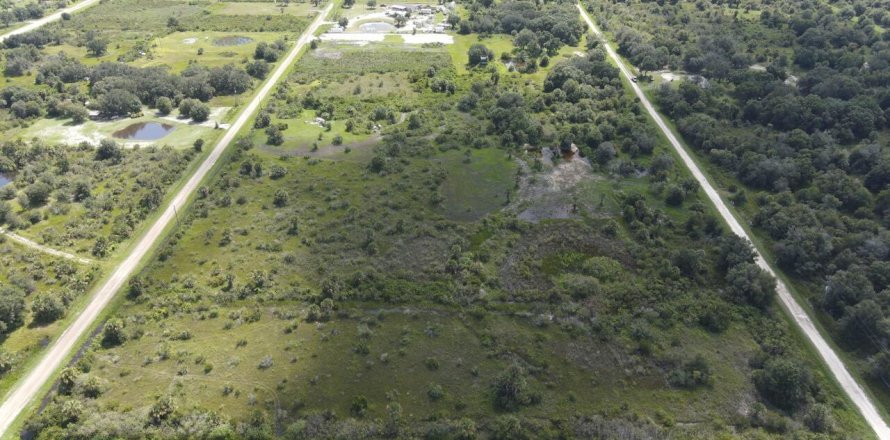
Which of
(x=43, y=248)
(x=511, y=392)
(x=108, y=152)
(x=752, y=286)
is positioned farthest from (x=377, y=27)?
(x=511, y=392)

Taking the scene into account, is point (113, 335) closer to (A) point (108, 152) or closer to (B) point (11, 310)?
(B) point (11, 310)

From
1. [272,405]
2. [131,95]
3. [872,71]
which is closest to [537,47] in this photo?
[872,71]

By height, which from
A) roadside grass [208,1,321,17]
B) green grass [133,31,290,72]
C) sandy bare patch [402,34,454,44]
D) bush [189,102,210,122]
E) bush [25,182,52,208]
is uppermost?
roadside grass [208,1,321,17]

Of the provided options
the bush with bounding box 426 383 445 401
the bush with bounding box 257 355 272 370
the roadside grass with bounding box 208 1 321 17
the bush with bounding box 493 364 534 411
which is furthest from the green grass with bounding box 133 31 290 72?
the bush with bounding box 493 364 534 411

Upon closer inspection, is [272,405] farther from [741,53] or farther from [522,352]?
[741,53]

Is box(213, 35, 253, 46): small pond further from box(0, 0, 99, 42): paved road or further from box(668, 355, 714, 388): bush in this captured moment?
box(668, 355, 714, 388): bush

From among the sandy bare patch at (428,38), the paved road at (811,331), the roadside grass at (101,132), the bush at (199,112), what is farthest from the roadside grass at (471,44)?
the roadside grass at (101,132)

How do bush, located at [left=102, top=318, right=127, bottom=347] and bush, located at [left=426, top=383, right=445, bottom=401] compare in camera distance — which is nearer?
bush, located at [left=426, top=383, right=445, bottom=401]
